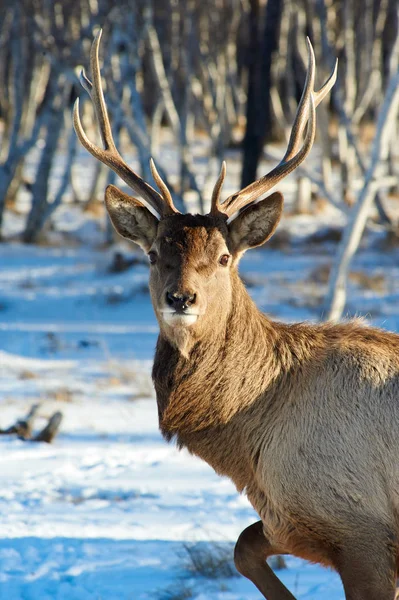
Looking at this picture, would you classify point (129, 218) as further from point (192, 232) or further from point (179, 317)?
point (179, 317)

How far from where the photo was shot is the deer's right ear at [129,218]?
4922 millimetres

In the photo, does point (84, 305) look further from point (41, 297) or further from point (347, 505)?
point (347, 505)

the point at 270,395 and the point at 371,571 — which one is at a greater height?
the point at 270,395

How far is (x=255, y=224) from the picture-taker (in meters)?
4.93

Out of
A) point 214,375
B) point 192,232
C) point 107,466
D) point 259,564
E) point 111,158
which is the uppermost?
point 111,158

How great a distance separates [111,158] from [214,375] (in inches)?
54.7

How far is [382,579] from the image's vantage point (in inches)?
163

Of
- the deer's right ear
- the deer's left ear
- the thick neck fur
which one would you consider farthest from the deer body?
the deer's right ear

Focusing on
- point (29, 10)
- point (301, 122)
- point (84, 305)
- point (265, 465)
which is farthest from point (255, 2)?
point (265, 465)

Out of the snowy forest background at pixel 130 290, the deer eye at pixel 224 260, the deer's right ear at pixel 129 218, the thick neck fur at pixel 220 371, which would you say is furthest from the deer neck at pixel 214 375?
the snowy forest background at pixel 130 290

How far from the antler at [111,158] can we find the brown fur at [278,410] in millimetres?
152

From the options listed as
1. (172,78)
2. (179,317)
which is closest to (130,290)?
(179,317)

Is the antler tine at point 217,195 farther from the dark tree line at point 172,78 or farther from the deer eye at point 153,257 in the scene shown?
the dark tree line at point 172,78

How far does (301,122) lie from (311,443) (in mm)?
1870
